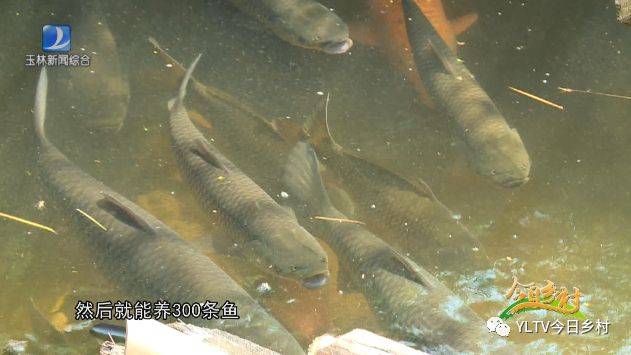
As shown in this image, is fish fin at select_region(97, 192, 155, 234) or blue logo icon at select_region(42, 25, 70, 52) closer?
fish fin at select_region(97, 192, 155, 234)

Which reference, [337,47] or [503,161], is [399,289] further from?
[337,47]

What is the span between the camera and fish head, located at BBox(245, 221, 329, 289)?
2348 millimetres

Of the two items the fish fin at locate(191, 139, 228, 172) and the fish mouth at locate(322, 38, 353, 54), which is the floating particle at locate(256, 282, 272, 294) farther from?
the fish mouth at locate(322, 38, 353, 54)

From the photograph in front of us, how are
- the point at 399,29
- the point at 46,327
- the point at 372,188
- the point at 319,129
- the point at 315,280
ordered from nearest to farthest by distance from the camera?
the point at 46,327
the point at 315,280
the point at 372,188
the point at 319,129
the point at 399,29

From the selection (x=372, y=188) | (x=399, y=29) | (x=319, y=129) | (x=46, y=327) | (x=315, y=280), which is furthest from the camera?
(x=399, y=29)

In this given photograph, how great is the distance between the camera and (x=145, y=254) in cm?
234

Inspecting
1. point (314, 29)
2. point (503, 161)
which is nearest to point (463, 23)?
point (314, 29)

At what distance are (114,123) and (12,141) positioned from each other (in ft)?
1.18

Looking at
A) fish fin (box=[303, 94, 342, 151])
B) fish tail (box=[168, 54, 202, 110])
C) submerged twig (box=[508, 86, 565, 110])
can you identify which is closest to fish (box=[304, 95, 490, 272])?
fish fin (box=[303, 94, 342, 151])

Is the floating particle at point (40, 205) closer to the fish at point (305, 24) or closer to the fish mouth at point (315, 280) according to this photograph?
the fish mouth at point (315, 280)

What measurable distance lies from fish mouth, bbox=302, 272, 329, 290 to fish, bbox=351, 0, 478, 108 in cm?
104

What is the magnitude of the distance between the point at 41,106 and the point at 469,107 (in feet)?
5.26

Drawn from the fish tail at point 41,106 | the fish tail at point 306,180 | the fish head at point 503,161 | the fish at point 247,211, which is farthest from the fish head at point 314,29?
the fish tail at point 41,106

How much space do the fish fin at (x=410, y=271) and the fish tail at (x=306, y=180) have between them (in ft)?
1.04
